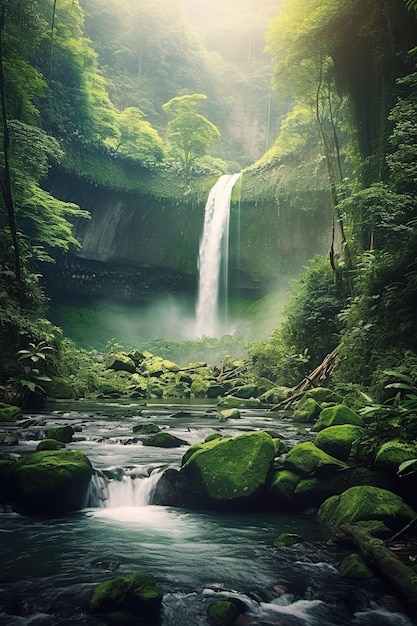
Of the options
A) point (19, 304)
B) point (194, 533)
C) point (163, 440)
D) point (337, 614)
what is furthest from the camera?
point (19, 304)

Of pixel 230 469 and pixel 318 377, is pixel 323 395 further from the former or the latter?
pixel 230 469

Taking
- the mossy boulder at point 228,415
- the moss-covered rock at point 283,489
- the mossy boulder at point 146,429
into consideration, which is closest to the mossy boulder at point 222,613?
the moss-covered rock at point 283,489

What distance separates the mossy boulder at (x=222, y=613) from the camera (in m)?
3.08

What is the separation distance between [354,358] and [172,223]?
22.5 meters

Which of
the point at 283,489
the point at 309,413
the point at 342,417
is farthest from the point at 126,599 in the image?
the point at 309,413

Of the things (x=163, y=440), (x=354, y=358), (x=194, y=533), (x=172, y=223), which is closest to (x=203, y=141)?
(x=172, y=223)

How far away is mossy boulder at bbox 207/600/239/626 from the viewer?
3.08 m

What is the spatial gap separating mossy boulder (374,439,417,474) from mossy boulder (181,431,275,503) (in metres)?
1.25

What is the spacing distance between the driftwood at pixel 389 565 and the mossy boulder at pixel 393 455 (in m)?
1.21

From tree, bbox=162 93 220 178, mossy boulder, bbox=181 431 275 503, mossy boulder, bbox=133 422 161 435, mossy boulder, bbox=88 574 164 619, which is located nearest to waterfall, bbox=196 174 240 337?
tree, bbox=162 93 220 178

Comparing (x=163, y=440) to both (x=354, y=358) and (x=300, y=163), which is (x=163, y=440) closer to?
(x=354, y=358)

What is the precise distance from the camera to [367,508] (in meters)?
4.41

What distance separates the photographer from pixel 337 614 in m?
3.29

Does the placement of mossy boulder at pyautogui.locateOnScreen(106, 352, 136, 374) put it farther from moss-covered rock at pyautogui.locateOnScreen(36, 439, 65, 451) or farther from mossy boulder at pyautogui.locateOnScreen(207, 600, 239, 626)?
mossy boulder at pyautogui.locateOnScreen(207, 600, 239, 626)
